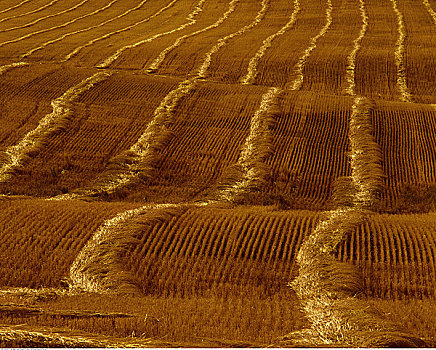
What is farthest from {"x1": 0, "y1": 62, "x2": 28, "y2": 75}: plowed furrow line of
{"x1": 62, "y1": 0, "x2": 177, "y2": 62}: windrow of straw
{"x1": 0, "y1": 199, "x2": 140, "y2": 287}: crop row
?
{"x1": 0, "y1": 199, "x2": 140, "y2": 287}: crop row

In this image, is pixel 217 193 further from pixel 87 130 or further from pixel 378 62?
pixel 378 62

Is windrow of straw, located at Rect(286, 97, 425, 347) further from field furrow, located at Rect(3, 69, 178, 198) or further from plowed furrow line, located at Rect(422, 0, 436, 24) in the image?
plowed furrow line, located at Rect(422, 0, 436, 24)

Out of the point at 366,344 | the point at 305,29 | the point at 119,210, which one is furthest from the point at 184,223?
the point at 305,29

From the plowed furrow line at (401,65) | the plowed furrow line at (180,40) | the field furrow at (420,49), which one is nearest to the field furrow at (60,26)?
the plowed furrow line at (180,40)

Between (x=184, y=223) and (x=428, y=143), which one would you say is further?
(x=428, y=143)

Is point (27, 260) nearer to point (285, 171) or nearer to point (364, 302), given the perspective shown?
point (364, 302)

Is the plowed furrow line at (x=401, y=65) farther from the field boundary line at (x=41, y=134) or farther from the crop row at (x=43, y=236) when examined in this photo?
the crop row at (x=43, y=236)

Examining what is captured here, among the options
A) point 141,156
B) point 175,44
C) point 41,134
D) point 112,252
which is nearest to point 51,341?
point 112,252
